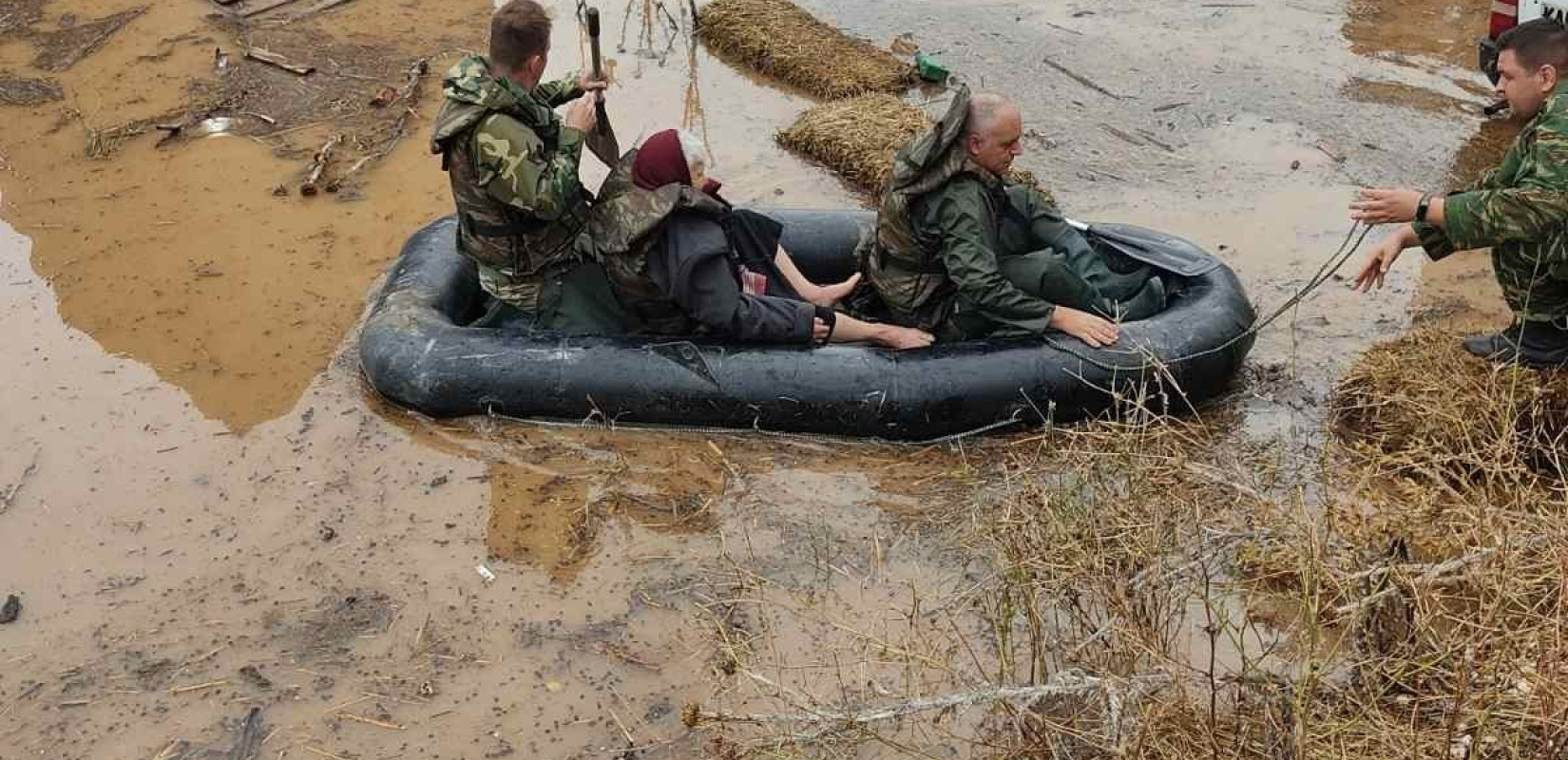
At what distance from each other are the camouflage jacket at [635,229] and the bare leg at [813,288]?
60cm

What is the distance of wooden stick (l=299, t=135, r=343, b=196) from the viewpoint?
27.9 ft

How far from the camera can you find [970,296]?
18.7ft

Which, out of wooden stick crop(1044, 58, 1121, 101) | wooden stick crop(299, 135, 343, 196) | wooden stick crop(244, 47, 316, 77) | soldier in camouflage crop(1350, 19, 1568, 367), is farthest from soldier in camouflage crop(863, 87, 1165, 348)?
wooden stick crop(244, 47, 316, 77)

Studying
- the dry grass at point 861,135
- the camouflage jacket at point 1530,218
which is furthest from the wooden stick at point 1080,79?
the camouflage jacket at point 1530,218

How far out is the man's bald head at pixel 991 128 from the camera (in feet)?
17.6

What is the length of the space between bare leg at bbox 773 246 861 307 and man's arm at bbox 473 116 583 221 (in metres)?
1.08

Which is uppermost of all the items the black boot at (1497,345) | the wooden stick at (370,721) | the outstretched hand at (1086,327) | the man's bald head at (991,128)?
the man's bald head at (991,128)

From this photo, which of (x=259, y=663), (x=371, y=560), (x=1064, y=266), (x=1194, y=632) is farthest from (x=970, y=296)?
(x=259, y=663)

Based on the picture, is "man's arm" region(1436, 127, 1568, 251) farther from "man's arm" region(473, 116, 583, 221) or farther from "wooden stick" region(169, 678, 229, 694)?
"wooden stick" region(169, 678, 229, 694)

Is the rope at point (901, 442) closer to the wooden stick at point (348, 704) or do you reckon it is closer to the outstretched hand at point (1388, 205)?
the outstretched hand at point (1388, 205)

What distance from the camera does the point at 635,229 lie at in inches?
219

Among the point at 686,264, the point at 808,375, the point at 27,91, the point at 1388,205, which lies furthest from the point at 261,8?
the point at 1388,205

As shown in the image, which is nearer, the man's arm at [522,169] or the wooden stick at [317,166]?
the man's arm at [522,169]

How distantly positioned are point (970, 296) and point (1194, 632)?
1705 mm
